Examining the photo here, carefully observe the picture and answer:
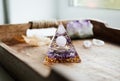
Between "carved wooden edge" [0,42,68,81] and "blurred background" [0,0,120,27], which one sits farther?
"blurred background" [0,0,120,27]

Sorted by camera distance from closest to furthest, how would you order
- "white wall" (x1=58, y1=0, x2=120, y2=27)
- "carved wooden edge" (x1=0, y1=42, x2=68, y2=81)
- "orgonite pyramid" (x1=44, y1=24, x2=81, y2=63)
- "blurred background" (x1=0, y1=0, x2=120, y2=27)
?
1. "carved wooden edge" (x1=0, y1=42, x2=68, y2=81)
2. "orgonite pyramid" (x1=44, y1=24, x2=81, y2=63)
3. "white wall" (x1=58, y1=0, x2=120, y2=27)
4. "blurred background" (x1=0, y1=0, x2=120, y2=27)

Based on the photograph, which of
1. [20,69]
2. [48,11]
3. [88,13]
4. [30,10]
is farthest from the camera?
[48,11]

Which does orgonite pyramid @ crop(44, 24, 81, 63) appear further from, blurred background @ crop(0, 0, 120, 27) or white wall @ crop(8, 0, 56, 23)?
white wall @ crop(8, 0, 56, 23)

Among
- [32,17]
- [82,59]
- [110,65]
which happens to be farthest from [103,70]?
[32,17]

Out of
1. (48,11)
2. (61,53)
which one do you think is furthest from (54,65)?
(48,11)

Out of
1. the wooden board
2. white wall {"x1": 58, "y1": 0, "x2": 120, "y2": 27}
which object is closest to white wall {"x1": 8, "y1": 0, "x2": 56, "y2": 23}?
white wall {"x1": 58, "y1": 0, "x2": 120, "y2": 27}

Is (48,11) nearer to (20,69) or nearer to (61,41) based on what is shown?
(61,41)

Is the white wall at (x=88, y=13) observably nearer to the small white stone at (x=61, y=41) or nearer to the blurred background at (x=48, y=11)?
the blurred background at (x=48, y=11)

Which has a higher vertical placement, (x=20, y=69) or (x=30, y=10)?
(x=30, y=10)
